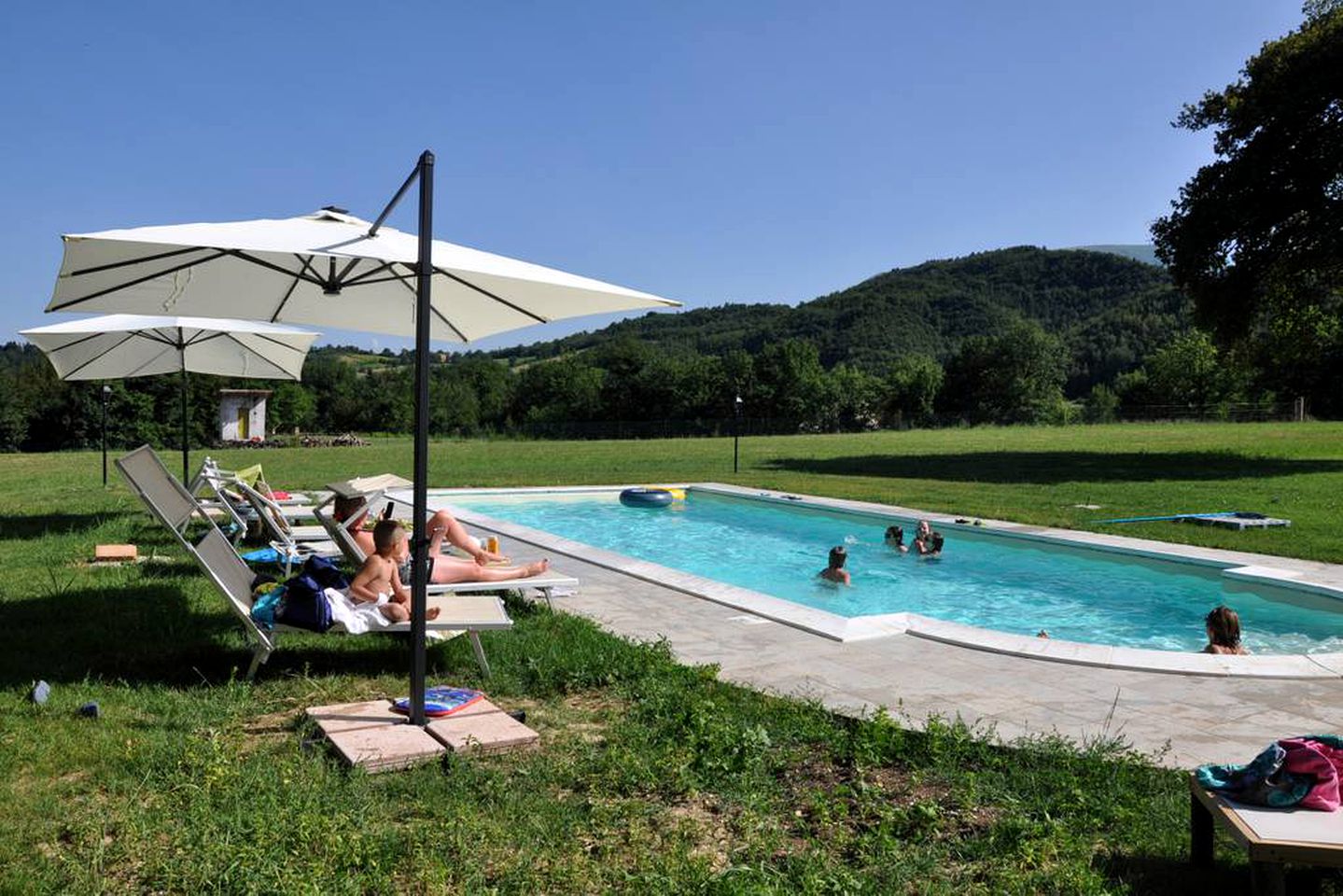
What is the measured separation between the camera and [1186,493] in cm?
1642

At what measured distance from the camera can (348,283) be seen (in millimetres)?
5730

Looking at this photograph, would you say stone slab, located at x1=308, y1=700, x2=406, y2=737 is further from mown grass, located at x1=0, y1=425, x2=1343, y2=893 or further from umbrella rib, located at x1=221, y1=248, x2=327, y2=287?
umbrella rib, located at x1=221, y1=248, x2=327, y2=287

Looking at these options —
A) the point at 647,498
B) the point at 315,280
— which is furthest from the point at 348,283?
the point at 647,498

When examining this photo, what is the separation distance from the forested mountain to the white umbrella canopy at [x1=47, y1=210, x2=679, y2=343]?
8933 centimetres

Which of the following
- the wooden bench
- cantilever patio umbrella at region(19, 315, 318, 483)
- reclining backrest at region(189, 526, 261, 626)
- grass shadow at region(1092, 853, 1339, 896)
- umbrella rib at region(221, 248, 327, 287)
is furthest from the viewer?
cantilever patio umbrella at region(19, 315, 318, 483)

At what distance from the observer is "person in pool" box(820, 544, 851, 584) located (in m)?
11.3

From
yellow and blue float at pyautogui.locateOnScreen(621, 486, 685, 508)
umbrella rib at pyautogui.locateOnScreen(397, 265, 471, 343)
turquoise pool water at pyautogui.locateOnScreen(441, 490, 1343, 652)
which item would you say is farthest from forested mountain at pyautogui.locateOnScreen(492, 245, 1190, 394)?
umbrella rib at pyautogui.locateOnScreen(397, 265, 471, 343)

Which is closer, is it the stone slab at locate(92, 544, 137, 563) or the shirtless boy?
the shirtless boy

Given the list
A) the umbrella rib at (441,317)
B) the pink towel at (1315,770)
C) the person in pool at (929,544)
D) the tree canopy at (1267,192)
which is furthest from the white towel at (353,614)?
the tree canopy at (1267,192)

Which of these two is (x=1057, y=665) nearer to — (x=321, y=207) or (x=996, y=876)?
(x=996, y=876)

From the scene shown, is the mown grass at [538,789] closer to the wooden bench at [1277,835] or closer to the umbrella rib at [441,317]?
the wooden bench at [1277,835]

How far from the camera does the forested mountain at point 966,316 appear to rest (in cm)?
9588

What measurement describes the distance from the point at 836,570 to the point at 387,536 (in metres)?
7.07

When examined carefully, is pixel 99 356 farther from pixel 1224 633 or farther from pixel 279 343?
pixel 1224 633
